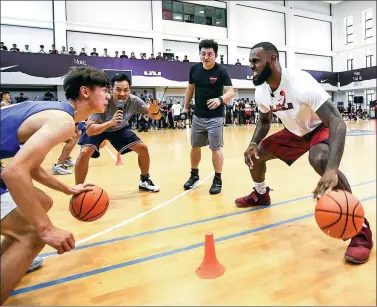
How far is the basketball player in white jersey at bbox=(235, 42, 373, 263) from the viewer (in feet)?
7.20

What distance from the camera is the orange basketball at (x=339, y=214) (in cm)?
197

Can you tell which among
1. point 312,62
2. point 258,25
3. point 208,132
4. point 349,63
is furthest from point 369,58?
point 208,132

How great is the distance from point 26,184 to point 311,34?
33.5 m

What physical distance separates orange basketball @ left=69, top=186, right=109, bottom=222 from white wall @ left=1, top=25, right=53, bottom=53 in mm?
19882

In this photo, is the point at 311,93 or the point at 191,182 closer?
the point at 311,93

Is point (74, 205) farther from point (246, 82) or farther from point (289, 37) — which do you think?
point (289, 37)

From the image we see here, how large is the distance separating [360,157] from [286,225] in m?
4.05

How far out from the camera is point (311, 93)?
247 cm

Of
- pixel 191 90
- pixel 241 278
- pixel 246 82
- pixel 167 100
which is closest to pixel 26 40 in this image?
pixel 167 100

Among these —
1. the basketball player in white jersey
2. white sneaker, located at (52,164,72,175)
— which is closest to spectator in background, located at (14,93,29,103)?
white sneaker, located at (52,164,72,175)

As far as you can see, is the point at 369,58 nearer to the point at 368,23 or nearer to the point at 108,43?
the point at 368,23

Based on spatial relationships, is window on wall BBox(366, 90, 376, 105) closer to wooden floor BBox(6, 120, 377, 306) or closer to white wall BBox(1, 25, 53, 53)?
white wall BBox(1, 25, 53, 53)

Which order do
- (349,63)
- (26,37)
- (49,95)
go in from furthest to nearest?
(349,63), (26,37), (49,95)

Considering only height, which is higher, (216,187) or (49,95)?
(49,95)
